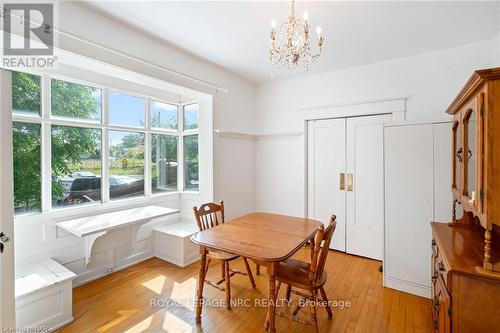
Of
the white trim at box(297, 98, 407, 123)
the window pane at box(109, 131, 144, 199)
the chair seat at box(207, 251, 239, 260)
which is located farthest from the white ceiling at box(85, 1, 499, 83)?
the chair seat at box(207, 251, 239, 260)

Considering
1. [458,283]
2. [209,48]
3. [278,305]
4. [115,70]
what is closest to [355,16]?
[209,48]

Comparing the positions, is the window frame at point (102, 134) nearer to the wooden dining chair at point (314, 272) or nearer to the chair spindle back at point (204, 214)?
the chair spindle back at point (204, 214)

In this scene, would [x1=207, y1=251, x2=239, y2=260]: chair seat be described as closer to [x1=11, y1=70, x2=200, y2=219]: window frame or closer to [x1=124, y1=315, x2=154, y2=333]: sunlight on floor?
[x1=124, y1=315, x2=154, y2=333]: sunlight on floor

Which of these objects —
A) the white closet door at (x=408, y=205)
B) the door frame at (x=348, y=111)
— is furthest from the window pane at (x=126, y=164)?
the white closet door at (x=408, y=205)

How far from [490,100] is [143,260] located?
4009 millimetres

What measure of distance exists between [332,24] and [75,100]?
10.4ft

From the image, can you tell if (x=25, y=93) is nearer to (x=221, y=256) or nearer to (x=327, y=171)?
(x=221, y=256)

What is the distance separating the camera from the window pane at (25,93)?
7.89 ft

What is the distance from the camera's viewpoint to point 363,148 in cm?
352

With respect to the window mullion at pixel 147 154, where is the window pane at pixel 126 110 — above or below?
above

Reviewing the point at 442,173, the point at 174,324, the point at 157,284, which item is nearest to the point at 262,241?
the point at 174,324

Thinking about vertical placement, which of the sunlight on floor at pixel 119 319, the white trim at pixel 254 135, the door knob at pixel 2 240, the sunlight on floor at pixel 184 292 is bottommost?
the sunlight on floor at pixel 119 319

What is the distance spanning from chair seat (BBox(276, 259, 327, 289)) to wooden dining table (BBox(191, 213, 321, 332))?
23 centimetres

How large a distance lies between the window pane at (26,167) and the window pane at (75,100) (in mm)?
346
